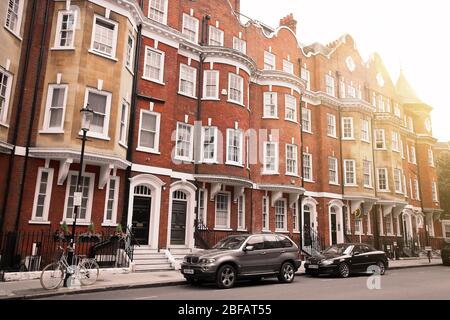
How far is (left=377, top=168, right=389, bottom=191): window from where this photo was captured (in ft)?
101

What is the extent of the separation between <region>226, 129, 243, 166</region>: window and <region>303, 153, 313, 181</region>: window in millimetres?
7392

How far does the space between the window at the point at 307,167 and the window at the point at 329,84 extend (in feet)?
21.0

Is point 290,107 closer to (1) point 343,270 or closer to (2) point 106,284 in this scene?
(1) point 343,270

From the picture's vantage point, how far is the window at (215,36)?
22.8m

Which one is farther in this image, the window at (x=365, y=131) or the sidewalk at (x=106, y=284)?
the window at (x=365, y=131)

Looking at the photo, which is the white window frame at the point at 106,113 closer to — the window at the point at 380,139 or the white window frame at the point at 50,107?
the white window frame at the point at 50,107

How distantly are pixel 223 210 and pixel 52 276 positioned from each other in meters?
11.5

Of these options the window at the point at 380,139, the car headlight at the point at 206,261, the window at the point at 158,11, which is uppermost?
the window at the point at 158,11

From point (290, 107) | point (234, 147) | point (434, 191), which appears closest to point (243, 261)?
point (234, 147)

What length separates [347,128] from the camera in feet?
98.4

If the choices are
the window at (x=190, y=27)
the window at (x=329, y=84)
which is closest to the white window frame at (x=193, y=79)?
the window at (x=190, y=27)

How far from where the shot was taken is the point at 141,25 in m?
19.1

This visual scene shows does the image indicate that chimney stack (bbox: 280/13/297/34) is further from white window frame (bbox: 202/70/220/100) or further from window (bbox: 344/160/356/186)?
window (bbox: 344/160/356/186)
